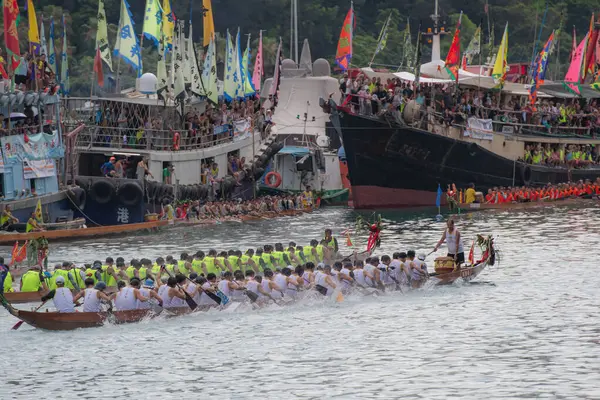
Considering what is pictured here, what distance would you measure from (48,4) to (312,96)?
39.0 m

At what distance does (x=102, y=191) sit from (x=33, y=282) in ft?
63.3

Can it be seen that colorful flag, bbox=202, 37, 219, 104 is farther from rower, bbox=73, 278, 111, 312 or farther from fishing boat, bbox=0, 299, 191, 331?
rower, bbox=73, 278, 111, 312

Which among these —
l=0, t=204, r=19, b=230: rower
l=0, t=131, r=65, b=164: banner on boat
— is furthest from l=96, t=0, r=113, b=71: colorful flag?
l=0, t=204, r=19, b=230: rower

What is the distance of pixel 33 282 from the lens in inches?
1455

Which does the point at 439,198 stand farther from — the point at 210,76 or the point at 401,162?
the point at 210,76

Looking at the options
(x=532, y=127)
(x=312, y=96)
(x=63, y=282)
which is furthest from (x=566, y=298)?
(x=312, y=96)

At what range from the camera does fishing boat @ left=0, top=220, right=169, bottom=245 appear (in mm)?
48062

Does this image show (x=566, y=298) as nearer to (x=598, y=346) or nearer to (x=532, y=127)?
(x=598, y=346)

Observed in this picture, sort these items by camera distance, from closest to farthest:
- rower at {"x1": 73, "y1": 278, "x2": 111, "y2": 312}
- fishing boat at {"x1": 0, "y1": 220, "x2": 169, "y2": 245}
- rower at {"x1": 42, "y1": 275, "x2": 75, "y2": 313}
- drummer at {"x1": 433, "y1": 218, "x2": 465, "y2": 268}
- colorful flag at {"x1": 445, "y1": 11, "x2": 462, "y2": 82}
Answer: rower at {"x1": 42, "y1": 275, "x2": 75, "y2": 313} → rower at {"x1": 73, "y1": 278, "x2": 111, "y2": 312} → drummer at {"x1": 433, "y1": 218, "x2": 465, "y2": 268} → fishing boat at {"x1": 0, "y1": 220, "x2": 169, "y2": 245} → colorful flag at {"x1": 445, "y1": 11, "x2": 462, "y2": 82}

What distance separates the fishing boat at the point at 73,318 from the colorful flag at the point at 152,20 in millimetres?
27152

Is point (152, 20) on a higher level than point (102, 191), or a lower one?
higher

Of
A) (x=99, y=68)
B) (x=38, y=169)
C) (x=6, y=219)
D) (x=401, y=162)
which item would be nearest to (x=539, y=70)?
(x=401, y=162)

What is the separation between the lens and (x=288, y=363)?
1271 inches

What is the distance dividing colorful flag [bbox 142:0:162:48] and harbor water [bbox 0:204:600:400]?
2239 cm
